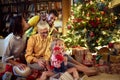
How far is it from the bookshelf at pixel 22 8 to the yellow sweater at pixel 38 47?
2929 mm

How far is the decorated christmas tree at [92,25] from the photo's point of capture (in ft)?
15.6

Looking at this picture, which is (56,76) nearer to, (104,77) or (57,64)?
(57,64)

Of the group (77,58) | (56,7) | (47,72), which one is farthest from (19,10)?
(47,72)

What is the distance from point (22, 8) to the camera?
20.7ft

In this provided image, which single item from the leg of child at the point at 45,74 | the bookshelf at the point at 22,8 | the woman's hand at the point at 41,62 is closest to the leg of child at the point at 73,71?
the leg of child at the point at 45,74

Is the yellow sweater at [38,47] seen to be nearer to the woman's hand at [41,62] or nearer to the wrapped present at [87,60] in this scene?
the woman's hand at [41,62]

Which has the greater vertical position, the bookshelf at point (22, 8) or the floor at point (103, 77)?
the bookshelf at point (22, 8)

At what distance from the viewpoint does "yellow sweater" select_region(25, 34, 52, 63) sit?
3.11 m

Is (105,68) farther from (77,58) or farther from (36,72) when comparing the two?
(36,72)

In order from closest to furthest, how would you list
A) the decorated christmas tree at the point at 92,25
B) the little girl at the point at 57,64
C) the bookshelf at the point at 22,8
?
the little girl at the point at 57,64, the decorated christmas tree at the point at 92,25, the bookshelf at the point at 22,8

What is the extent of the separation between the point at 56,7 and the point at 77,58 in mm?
2786

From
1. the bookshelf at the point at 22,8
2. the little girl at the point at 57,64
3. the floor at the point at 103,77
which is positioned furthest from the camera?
the bookshelf at the point at 22,8

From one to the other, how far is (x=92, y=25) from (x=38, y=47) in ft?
6.16

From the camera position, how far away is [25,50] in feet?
10.7
